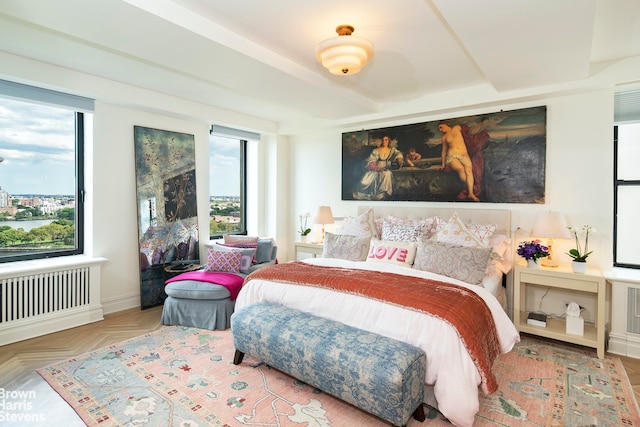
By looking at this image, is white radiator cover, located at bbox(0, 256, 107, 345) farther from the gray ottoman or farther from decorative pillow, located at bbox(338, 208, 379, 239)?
decorative pillow, located at bbox(338, 208, 379, 239)

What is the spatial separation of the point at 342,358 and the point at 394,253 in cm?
167

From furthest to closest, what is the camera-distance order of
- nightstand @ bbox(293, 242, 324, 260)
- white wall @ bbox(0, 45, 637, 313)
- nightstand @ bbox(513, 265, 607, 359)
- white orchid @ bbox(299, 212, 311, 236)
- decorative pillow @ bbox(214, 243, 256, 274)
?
1. white orchid @ bbox(299, 212, 311, 236)
2. nightstand @ bbox(293, 242, 324, 260)
3. decorative pillow @ bbox(214, 243, 256, 274)
4. white wall @ bbox(0, 45, 637, 313)
5. nightstand @ bbox(513, 265, 607, 359)

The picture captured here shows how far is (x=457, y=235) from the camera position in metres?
3.47

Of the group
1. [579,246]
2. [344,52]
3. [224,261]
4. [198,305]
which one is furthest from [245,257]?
[579,246]

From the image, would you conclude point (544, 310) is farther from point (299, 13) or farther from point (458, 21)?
point (299, 13)

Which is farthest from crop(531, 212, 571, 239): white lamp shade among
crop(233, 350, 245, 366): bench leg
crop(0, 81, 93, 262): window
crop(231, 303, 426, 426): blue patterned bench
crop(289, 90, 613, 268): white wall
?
crop(0, 81, 93, 262): window

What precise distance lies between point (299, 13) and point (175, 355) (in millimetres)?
2907

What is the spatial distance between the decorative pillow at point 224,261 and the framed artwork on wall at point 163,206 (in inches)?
28.0

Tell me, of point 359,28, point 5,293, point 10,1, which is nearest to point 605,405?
point 359,28

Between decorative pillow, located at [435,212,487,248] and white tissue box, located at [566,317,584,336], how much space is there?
974 millimetres

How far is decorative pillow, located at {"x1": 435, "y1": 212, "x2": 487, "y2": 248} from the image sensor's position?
11.1 feet

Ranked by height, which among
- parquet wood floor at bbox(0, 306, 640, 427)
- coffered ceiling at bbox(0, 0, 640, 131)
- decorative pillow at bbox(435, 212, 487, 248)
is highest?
coffered ceiling at bbox(0, 0, 640, 131)

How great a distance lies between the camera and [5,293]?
3148mm

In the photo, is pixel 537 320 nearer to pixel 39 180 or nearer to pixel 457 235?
pixel 457 235
